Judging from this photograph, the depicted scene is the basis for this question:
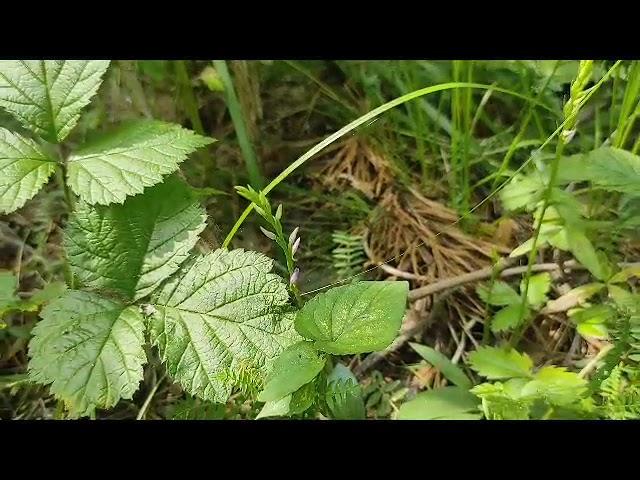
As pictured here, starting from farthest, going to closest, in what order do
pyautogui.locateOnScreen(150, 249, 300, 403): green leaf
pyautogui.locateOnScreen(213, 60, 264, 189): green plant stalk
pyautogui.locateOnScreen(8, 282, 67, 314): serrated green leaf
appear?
pyautogui.locateOnScreen(213, 60, 264, 189): green plant stalk, pyautogui.locateOnScreen(8, 282, 67, 314): serrated green leaf, pyautogui.locateOnScreen(150, 249, 300, 403): green leaf

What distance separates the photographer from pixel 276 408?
101 cm

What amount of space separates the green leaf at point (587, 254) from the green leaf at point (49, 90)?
905 millimetres

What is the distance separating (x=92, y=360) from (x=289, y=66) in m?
0.97

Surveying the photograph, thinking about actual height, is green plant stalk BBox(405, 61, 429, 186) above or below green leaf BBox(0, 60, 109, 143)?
below

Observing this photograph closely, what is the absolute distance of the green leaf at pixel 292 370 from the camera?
2.85 ft

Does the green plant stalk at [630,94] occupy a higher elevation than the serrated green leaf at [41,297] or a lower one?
higher

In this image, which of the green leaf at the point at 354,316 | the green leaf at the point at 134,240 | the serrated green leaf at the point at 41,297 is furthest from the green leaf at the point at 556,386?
the serrated green leaf at the point at 41,297

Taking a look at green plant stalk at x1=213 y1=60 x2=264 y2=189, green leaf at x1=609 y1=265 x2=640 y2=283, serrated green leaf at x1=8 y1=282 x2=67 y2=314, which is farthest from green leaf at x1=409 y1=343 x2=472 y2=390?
serrated green leaf at x1=8 y1=282 x2=67 y2=314

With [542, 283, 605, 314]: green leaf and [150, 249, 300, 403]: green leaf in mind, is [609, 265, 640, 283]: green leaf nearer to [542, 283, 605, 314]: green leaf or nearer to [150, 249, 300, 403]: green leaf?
[542, 283, 605, 314]: green leaf

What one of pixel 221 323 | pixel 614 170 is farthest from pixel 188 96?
pixel 614 170

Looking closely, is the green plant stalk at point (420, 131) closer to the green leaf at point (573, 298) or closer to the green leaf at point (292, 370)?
the green leaf at point (573, 298)

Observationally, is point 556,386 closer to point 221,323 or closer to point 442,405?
point 442,405

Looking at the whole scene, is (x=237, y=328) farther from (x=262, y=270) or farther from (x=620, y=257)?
Result: (x=620, y=257)

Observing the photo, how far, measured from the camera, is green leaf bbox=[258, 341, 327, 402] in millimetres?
867
